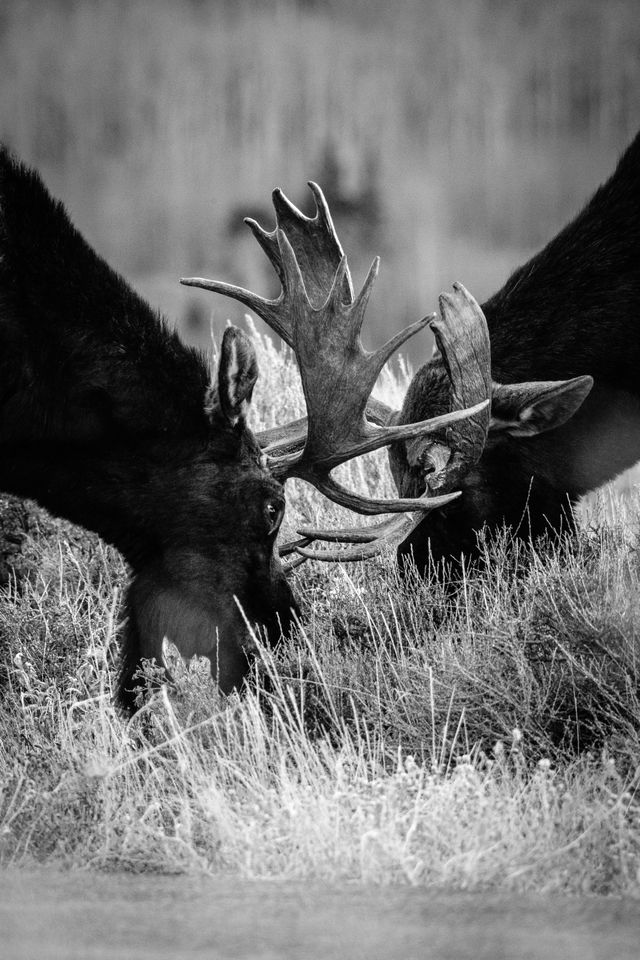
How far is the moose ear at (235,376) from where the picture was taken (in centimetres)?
489

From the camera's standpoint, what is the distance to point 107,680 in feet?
18.7

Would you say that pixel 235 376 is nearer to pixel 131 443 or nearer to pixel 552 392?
pixel 131 443

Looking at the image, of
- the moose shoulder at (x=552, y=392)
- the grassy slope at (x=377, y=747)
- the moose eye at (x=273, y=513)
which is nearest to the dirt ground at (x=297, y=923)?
the grassy slope at (x=377, y=747)

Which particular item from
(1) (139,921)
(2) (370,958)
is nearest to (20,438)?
(1) (139,921)

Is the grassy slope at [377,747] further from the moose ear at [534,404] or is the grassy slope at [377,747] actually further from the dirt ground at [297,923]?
the moose ear at [534,404]

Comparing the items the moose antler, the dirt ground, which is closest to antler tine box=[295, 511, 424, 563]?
the moose antler

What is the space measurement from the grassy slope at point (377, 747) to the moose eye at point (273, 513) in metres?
0.55

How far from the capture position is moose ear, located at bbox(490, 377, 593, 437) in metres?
5.97

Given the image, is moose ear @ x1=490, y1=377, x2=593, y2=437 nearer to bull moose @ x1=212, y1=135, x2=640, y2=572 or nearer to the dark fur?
bull moose @ x1=212, y1=135, x2=640, y2=572

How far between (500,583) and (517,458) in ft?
3.07

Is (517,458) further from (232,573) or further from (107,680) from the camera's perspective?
(107,680)

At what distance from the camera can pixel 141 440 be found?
202 inches

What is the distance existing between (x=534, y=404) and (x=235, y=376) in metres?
1.79

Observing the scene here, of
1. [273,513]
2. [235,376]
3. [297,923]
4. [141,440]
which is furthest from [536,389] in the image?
[297,923]
